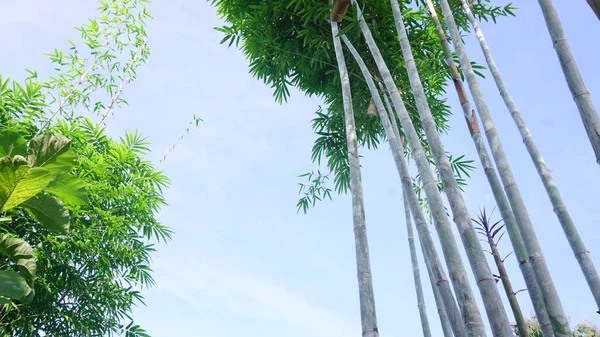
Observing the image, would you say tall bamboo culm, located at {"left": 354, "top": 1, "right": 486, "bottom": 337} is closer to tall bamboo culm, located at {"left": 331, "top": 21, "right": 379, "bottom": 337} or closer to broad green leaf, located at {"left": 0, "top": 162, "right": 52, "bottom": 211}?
tall bamboo culm, located at {"left": 331, "top": 21, "right": 379, "bottom": 337}

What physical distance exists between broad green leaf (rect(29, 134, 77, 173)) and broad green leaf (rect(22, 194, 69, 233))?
0.21m

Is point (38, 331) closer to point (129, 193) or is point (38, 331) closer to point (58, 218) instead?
point (129, 193)

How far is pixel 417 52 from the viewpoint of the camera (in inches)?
205

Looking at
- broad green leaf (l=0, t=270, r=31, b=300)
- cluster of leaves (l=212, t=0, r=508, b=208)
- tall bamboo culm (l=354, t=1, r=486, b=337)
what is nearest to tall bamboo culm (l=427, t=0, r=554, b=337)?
tall bamboo culm (l=354, t=1, r=486, b=337)

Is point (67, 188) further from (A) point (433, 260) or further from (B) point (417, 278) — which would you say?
(B) point (417, 278)

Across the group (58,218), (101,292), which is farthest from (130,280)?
(58,218)

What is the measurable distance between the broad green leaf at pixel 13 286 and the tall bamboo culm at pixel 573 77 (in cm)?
296

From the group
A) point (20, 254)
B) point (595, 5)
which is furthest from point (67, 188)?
point (595, 5)

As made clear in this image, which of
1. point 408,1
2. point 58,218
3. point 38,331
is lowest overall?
point 38,331

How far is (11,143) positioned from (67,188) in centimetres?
45

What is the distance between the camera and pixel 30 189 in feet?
8.73

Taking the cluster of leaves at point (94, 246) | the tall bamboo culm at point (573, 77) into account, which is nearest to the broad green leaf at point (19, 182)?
the cluster of leaves at point (94, 246)

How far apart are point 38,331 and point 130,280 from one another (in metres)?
0.99

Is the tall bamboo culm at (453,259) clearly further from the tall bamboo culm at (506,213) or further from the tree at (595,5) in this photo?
the tree at (595,5)
